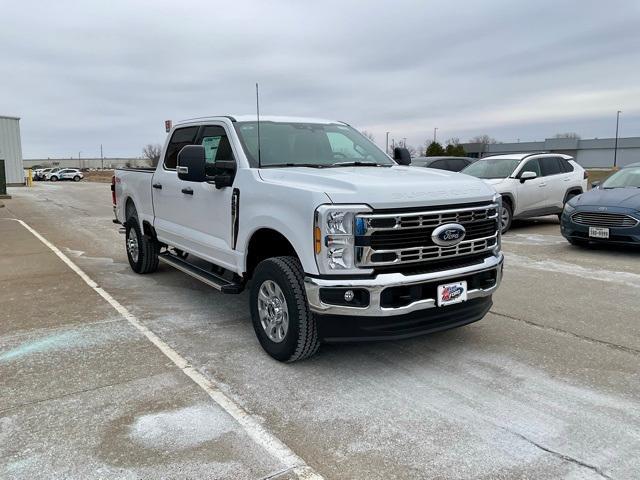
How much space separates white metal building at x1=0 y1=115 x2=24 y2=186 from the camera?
1513 inches

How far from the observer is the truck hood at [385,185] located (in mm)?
3746

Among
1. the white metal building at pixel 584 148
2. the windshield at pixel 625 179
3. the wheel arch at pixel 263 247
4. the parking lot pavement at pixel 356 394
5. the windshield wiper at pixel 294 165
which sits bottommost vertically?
the parking lot pavement at pixel 356 394

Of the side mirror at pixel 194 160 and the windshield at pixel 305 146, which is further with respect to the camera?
the windshield at pixel 305 146

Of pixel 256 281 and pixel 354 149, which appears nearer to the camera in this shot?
pixel 256 281

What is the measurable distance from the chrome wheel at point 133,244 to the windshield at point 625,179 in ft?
27.1

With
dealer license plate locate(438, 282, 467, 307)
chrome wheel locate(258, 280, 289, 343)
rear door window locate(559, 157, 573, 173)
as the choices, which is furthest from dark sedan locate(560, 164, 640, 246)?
chrome wheel locate(258, 280, 289, 343)

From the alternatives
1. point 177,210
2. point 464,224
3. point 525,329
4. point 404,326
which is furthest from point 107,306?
point 525,329

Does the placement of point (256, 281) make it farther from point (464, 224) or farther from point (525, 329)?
point (525, 329)

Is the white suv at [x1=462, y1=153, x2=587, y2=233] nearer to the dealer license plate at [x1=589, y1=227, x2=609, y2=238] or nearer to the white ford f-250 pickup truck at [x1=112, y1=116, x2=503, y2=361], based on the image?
the dealer license plate at [x1=589, y1=227, x2=609, y2=238]

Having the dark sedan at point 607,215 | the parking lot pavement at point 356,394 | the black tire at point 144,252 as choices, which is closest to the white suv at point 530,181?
the dark sedan at point 607,215

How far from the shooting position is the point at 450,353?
176 inches

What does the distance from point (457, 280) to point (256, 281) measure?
5.19 feet

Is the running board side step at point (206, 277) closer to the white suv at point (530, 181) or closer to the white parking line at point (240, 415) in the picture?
the white parking line at point (240, 415)

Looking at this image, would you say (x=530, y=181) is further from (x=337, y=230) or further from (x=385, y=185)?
(x=337, y=230)
